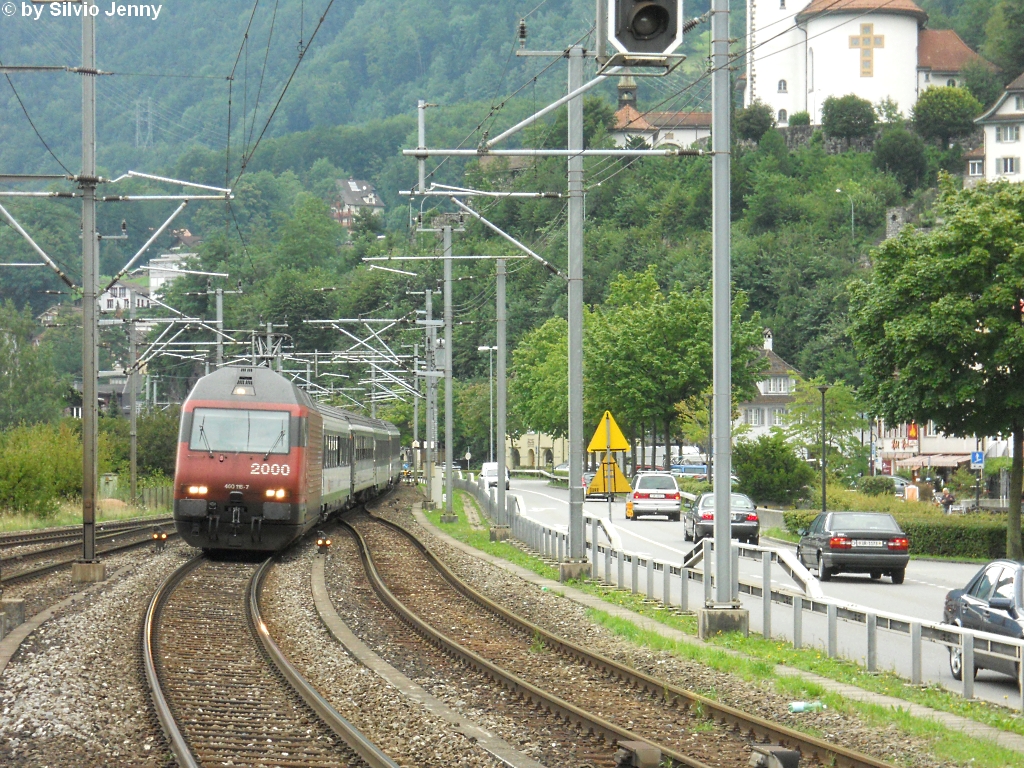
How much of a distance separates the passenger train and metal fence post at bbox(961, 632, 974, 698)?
57.3ft

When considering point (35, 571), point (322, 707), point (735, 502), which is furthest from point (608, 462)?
point (322, 707)

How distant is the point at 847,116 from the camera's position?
155250mm

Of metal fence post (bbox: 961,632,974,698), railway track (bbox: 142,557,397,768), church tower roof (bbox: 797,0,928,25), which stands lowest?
railway track (bbox: 142,557,397,768)

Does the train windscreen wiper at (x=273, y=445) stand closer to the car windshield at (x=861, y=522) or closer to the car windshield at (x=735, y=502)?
the car windshield at (x=861, y=522)

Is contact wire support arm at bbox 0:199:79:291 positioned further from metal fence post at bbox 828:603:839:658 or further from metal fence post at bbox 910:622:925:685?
metal fence post at bbox 910:622:925:685

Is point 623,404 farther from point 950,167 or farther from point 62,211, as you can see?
point 950,167

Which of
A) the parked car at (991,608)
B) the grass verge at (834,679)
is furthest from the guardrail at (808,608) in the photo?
the grass verge at (834,679)

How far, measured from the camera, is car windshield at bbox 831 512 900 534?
31.0 meters

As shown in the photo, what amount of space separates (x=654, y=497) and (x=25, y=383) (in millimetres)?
60708

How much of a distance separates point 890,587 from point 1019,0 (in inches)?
5678

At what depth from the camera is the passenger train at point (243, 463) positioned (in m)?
28.9

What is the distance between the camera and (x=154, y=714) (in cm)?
1245

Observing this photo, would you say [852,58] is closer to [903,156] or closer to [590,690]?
[903,156]

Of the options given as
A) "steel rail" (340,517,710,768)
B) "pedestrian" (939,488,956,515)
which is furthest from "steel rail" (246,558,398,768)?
"pedestrian" (939,488,956,515)
